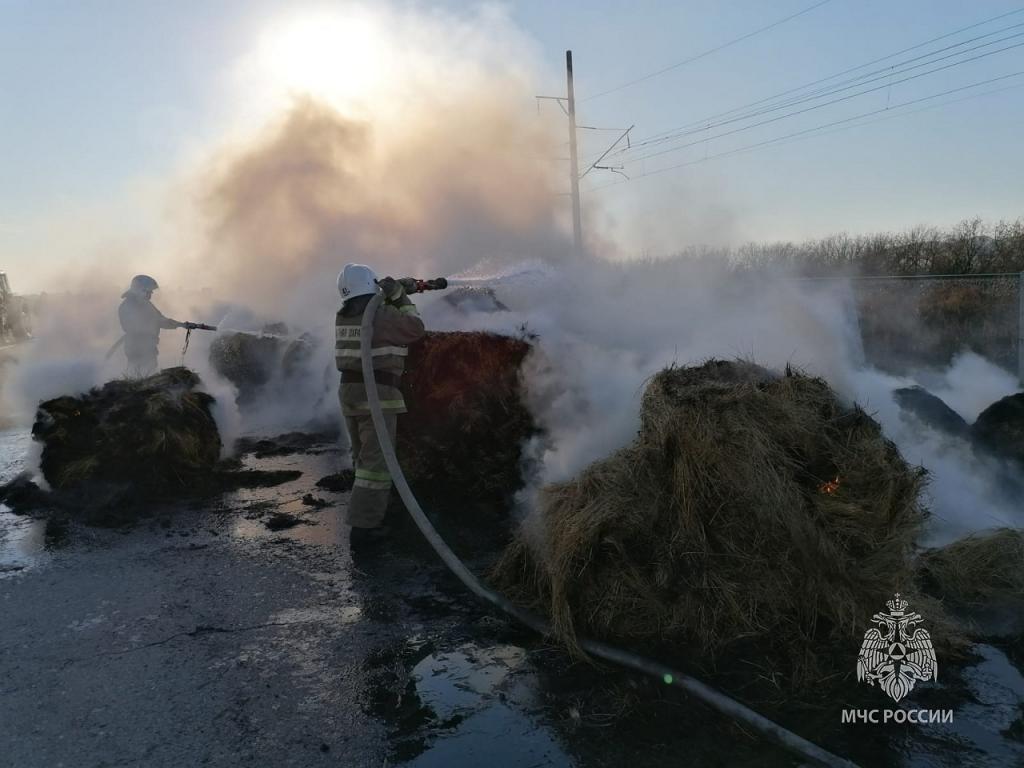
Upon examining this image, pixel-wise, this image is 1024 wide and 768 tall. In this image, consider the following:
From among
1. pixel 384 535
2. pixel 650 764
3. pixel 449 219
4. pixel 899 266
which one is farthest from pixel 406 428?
pixel 899 266

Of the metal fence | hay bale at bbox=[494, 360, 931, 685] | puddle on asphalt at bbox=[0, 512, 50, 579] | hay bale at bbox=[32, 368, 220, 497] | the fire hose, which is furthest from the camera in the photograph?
the metal fence

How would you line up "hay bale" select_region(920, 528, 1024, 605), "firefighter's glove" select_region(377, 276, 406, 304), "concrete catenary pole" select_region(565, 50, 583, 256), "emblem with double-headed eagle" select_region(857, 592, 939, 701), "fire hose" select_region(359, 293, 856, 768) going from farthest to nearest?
"concrete catenary pole" select_region(565, 50, 583, 256), "firefighter's glove" select_region(377, 276, 406, 304), "hay bale" select_region(920, 528, 1024, 605), "emblem with double-headed eagle" select_region(857, 592, 939, 701), "fire hose" select_region(359, 293, 856, 768)

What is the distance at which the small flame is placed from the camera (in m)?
3.53

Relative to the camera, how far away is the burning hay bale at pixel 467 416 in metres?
6.30

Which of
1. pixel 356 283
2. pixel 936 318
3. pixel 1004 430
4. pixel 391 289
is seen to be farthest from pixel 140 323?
pixel 936 318

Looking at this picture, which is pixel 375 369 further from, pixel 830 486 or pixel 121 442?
pixel 830 486

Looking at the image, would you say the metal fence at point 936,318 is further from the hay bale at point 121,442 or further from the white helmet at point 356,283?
the hay bale at point 121,442

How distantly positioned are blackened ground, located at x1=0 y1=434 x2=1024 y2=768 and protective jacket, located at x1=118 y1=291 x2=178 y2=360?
5891mm

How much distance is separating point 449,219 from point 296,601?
19.1 m

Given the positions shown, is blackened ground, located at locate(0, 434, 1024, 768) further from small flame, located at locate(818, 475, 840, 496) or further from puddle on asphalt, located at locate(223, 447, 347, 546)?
small flame, located at locate(818, 475, 840, 496)

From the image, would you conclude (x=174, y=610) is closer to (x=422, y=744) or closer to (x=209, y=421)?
(x=422, y=744)

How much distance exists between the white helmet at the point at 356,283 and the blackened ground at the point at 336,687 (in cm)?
221

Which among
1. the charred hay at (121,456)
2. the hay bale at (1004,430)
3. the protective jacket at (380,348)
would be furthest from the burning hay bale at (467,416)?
the hay bale at (1004,430)

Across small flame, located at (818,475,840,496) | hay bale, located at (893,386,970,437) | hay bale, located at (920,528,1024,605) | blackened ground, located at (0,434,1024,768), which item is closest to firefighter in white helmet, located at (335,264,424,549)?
blackened ground, located at (0,434,1024,768)
